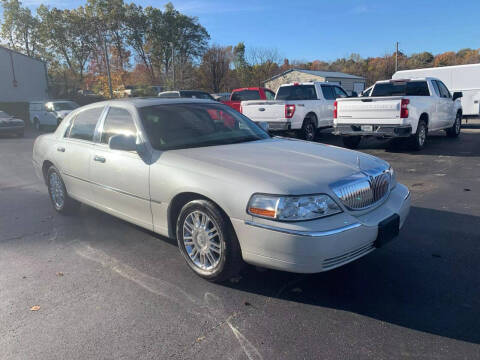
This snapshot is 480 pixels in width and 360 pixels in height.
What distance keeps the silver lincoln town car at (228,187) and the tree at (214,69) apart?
4025 centimetres

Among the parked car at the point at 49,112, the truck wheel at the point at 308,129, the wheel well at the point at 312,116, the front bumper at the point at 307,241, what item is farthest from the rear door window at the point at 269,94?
the front bumper at the point at 307,241

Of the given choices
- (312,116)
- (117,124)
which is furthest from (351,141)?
(117,124)

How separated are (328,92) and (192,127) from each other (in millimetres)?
9955

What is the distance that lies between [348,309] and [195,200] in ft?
4.82

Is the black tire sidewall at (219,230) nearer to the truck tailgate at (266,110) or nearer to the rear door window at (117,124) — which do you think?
the rear door window at (117,124)

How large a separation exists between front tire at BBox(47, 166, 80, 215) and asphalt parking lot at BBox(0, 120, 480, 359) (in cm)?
53

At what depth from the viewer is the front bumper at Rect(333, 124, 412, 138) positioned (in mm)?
9422

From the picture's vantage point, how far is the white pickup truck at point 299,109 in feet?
38.3

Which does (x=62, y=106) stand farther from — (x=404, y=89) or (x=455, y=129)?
(x=455, y=129)

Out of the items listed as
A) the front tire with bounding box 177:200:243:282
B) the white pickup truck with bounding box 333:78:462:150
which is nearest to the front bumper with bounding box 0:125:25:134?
the white pickup truck with bounding box 333:78:462:150

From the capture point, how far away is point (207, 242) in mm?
3295

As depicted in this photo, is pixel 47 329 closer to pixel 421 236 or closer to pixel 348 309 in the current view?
pixel 348 309

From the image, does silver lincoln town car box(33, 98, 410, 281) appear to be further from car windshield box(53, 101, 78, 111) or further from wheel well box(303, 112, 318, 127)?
car windshield box(53, 101, 78, 111)

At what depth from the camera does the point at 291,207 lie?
9.15 feet
